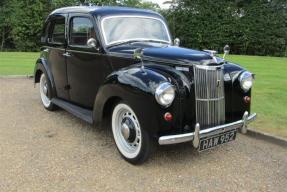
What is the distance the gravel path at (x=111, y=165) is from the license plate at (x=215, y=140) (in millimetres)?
329

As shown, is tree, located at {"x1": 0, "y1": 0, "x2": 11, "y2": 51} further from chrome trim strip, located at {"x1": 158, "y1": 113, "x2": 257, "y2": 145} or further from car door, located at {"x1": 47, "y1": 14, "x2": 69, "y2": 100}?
chrome trim strip, located at {"x1": 158, "y1": 113, "x2": 257, "y2": 145}

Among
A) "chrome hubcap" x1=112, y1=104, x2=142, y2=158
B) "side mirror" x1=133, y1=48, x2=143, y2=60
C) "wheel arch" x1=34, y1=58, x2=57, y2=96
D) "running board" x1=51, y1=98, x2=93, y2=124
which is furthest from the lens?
"wheel arch" x1=34, y1=58, x2=57, y2=96

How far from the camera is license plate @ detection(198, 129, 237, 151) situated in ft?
15.3

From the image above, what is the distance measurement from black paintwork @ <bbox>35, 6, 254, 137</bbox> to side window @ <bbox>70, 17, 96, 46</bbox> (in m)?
0.10

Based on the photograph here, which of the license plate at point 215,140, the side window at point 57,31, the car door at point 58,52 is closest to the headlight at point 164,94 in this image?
the license plate at point 215,140

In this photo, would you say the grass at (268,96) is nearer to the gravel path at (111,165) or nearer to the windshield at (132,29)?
the gravel path at (111,165)

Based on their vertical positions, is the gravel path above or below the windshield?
below

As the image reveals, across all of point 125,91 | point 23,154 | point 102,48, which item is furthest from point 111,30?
point 23,154

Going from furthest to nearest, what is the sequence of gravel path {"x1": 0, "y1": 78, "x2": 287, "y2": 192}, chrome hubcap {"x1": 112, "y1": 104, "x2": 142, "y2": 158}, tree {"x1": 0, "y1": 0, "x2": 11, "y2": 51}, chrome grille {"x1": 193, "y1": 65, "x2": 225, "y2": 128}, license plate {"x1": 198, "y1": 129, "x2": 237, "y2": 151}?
tree {"x1": 0, "y1": 0, "x2": 11, "y2": 51}, chrome hubcap {"x1": 112, "y1": 104, "x2": 142, "y2": 158}, chrome grille {"x1": 193, "y1": 65, "x2": 225, "y2": 128}, license plate {"x1": 198, "y1": 129, "x2": 237, "y2": 151}, gravel path {"x1": 0, "y1": 78, "x2": 287, "y2": 192}

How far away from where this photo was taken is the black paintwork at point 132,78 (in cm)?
460

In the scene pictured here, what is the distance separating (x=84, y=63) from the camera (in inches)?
243

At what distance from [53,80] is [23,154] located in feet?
7.86

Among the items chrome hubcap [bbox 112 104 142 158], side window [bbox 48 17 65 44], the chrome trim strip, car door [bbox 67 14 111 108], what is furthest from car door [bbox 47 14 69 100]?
the chrome trim strip

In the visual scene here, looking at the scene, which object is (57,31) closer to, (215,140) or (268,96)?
(215,140)
